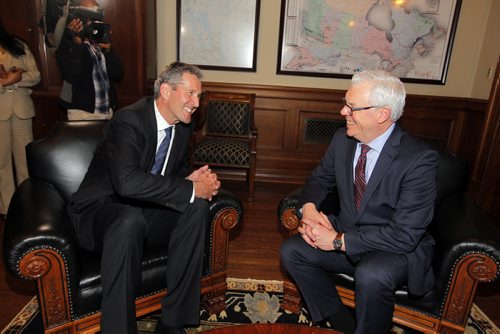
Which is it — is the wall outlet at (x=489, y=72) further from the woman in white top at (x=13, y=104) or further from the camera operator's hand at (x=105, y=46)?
the woman in white top at (x=13, y=104)

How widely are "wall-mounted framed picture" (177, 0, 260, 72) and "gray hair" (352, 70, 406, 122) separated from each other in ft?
9.28

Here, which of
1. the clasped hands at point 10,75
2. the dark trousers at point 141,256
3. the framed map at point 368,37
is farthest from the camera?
the framed map at point 368,37

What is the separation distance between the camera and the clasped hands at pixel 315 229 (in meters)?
1.71

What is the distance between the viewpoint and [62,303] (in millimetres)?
1544

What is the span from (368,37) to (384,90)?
114 inches

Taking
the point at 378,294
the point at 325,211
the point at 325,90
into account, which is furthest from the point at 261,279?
the point at 325,90

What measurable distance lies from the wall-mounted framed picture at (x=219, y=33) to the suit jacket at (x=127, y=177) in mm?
2550

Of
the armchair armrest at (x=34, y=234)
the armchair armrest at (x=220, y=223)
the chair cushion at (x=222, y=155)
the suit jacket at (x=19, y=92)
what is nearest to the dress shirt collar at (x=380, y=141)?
the armchair armrest at (x=220, y=223)

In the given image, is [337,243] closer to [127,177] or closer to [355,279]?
[355,279]

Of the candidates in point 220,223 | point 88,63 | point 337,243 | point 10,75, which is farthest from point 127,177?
point 10,75

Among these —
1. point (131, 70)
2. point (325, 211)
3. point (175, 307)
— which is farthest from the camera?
point (131, 70)

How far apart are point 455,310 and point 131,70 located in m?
3.44

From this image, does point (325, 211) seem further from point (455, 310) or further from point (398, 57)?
point (398, 57)

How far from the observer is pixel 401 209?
5.33 feet
